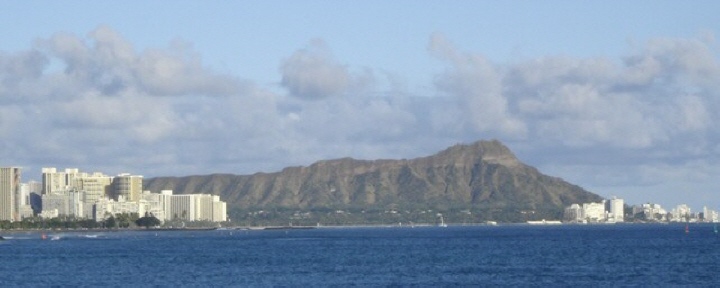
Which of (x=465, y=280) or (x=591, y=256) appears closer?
(x=465, y=280)

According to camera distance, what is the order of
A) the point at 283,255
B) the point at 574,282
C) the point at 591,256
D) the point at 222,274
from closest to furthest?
the point at 574,282 < the point at 222,274 < the point at 591,256 < the point at 283,255

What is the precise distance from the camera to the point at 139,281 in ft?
292

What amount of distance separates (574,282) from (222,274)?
2674cm

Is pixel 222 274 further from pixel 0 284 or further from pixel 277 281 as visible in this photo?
pixel 0 284

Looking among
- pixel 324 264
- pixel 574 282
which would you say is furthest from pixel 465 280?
pixel 324 264

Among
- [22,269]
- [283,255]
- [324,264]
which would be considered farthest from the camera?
[283,255]

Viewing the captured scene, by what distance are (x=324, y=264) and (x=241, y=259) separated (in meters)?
14.1

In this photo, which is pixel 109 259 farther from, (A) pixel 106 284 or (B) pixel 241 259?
(A) pixel 106 284

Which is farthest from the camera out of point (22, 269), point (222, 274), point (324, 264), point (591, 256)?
point (591, 256)

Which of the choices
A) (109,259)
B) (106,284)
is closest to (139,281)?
(106,284)

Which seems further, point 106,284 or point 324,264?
point 324,264

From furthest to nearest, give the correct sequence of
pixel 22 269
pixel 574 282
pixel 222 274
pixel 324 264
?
pixel 324 264, pixel 22 269, pixel 222 274, pixel 574 282

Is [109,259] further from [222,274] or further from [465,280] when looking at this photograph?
[465,280]

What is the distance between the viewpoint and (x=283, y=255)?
5413 inches
